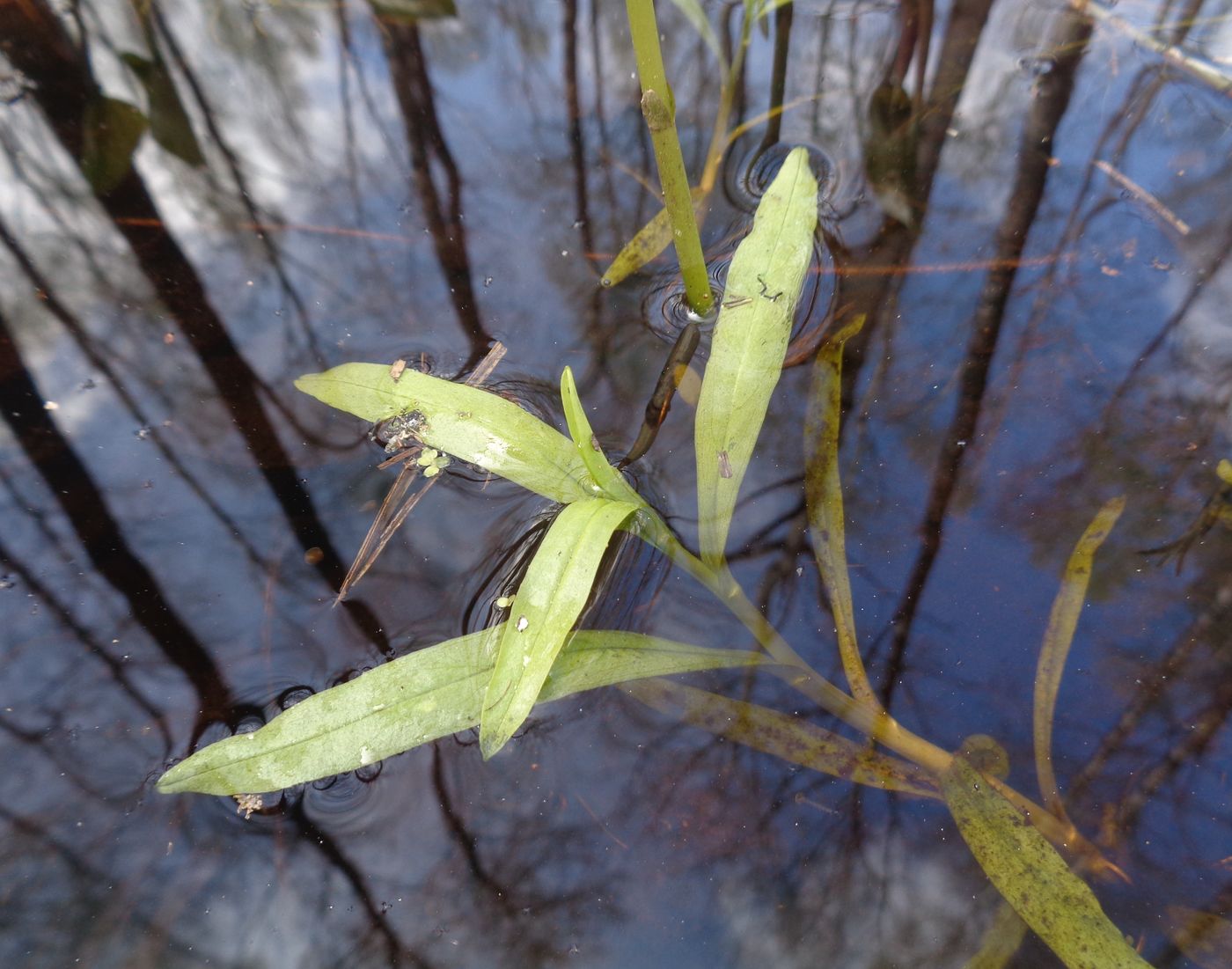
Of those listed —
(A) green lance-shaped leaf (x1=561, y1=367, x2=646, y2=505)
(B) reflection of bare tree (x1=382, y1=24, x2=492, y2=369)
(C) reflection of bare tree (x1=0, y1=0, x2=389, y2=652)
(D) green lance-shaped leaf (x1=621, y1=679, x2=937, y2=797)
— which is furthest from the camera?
(B) reflection of bare tree (x1=382, y1=24, x2=492, y2=369)

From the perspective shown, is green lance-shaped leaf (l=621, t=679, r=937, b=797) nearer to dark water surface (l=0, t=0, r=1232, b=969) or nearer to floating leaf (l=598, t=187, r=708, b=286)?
dark water surface (l=0, t=0, r=1232, b=969)

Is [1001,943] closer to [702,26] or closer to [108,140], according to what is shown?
[702,26]

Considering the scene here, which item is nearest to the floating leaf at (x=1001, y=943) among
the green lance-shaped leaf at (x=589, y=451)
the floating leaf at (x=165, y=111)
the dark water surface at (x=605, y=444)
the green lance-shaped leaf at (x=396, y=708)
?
the dark water surface at (x=605, y=444)

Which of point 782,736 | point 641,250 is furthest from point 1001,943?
point 641,250

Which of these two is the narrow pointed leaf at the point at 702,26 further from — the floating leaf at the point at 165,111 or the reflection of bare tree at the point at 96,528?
the reflection of bare tree at the point at 96,528

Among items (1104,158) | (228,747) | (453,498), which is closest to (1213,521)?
(1104,158)

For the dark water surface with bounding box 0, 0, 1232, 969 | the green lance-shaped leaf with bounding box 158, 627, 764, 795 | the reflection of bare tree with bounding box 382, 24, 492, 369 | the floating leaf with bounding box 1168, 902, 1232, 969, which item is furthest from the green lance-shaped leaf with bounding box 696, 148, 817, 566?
the floating leaf with bounding box 1168, 902, 1232, 969

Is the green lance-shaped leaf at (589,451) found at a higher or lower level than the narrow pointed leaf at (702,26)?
lower
